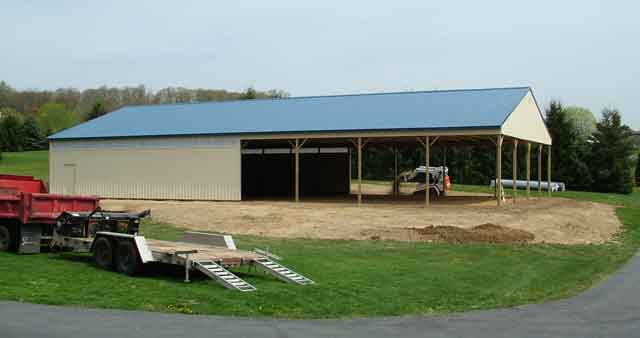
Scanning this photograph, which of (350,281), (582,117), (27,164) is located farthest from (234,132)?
(582,117)

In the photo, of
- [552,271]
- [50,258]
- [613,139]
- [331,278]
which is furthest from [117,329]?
[613,139]

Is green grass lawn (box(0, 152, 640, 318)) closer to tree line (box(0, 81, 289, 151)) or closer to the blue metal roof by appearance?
Result: the blue metal roof

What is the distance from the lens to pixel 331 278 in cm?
1463

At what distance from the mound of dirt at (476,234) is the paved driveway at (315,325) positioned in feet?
34.1

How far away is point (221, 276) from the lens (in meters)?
13.0

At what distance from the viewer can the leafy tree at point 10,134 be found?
9031cm

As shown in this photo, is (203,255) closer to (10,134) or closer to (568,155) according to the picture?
(568,155)

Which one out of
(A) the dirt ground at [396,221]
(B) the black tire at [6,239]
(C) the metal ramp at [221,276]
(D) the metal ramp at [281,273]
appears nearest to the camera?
(C) the metal ramp at [221,276]

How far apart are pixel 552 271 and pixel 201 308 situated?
9.07 meters

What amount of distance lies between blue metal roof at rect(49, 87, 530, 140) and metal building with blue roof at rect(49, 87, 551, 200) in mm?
52

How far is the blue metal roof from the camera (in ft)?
108

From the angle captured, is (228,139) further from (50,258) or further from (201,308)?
(201,308)

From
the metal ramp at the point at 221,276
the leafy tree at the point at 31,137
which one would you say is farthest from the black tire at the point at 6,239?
the leafy tree at the point at 31,137

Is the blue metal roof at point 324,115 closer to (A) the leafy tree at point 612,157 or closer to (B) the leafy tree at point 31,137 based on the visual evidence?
(A) the leafy tree at point 612,157
